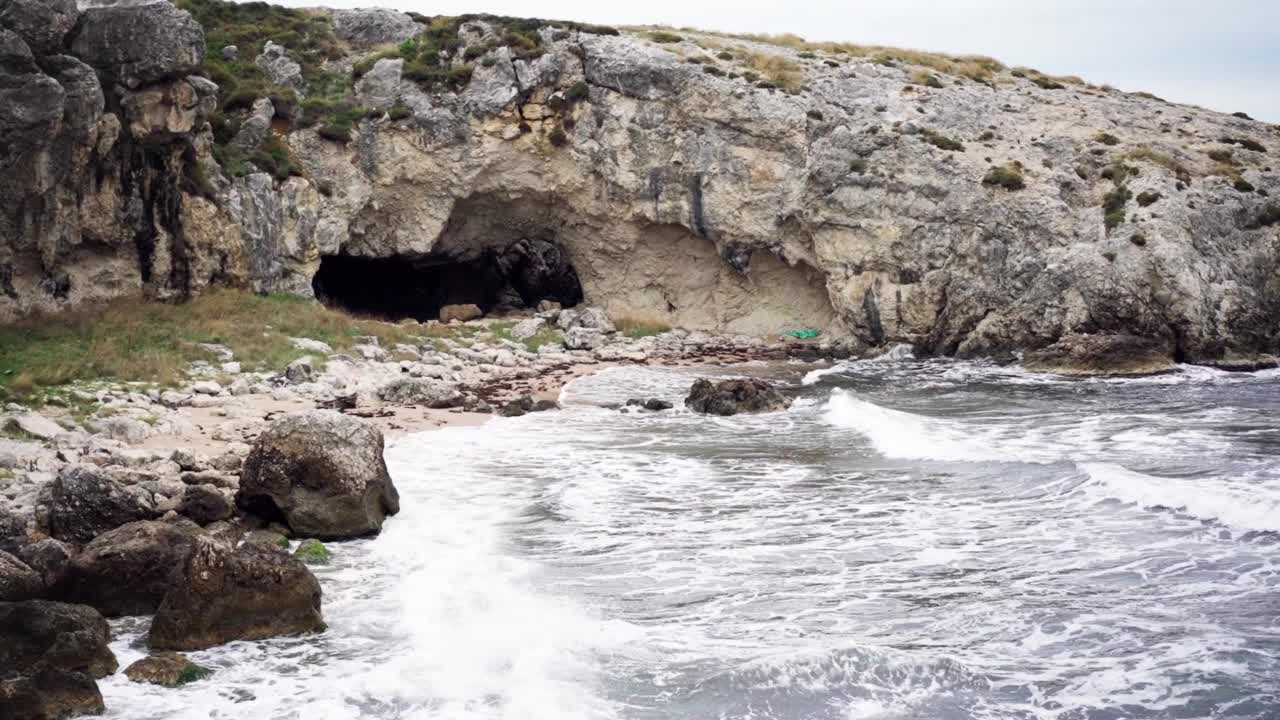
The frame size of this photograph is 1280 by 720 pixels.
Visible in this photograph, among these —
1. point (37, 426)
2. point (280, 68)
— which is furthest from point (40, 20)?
point (280, 68)

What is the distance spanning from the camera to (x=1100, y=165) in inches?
1515

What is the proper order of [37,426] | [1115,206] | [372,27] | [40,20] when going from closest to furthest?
1. [37,426]
2. [40,20]
3. [1115,206]
4. [372,27]

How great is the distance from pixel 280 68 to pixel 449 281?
36.7ft

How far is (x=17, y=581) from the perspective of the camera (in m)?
11.3

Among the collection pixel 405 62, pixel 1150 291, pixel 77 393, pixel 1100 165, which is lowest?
pixel 77 393

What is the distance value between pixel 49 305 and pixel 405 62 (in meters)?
18.7

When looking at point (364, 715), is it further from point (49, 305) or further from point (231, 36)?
point (231, 36)

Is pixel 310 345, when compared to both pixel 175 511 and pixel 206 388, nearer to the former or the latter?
pixel 206 388

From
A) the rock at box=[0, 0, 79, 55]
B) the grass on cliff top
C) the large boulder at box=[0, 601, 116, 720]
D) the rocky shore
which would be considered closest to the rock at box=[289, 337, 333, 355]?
the grass on cliff top

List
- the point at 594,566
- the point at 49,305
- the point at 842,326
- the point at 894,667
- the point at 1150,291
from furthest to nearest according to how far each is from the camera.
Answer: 1. the point at 842,326
2. the point at 1150,291
3. the point at 49,305
4. the point at 594,566
5. the point at 894,667

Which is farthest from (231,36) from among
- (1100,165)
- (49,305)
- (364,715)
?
(364,715)

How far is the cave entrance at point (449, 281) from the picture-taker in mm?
44312

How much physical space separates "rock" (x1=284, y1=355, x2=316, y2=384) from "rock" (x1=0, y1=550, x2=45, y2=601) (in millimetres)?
14399

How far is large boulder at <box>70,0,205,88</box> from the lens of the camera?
2712 cm
